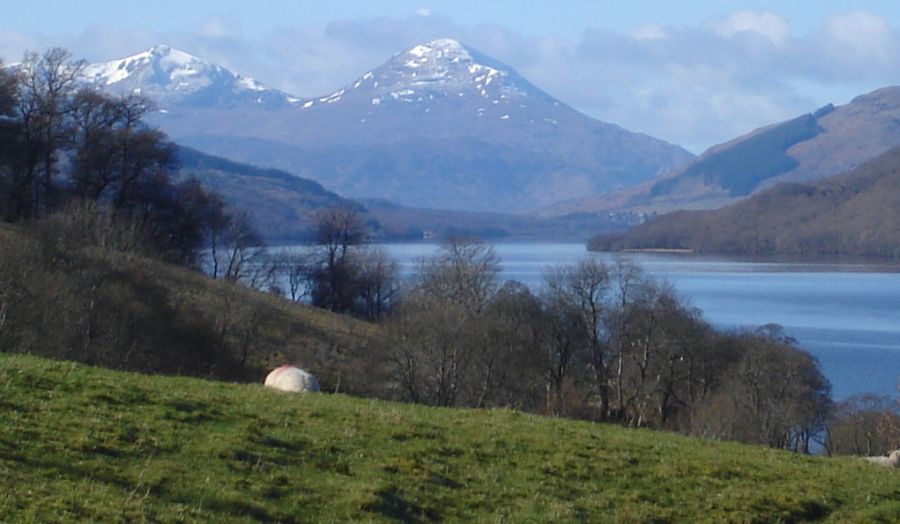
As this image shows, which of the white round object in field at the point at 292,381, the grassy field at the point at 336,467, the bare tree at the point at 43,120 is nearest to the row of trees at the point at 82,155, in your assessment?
the bare tree at the point at 43,120

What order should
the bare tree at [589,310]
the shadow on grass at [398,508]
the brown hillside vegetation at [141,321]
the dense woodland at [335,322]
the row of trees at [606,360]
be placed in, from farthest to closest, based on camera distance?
the bare tree at [589,310]
the row of trees at [606,360]
the dense woodland at [335,322]
the brown hillside vegetation at [141,321]
the shadow on grass at [398,508]

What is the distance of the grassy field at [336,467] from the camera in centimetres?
1187

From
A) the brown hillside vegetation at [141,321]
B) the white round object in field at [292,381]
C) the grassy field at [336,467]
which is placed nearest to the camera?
the grassy field at [336,467]

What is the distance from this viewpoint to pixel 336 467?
13945mm

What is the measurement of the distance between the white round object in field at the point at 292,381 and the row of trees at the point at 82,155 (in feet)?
123

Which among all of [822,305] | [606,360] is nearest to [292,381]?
[606,360]

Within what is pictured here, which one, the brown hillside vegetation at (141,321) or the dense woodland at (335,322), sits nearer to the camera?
the brown hillside vegetation at (141,321)

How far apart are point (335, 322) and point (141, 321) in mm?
25359

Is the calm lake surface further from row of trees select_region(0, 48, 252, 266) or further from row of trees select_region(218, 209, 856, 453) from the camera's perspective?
row of trees select_region(0, 48, 252, 266)

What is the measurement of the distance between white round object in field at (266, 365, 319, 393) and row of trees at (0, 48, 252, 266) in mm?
37533

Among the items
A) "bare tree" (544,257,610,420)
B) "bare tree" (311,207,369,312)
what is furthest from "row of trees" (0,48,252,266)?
"bare tree" (544,257,610,420)

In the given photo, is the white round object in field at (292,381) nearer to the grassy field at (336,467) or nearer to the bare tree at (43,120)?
the grassy field at (336,467)

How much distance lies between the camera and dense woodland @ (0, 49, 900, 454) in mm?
38125

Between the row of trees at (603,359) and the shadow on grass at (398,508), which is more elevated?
the shadow on grass at (398,508)
